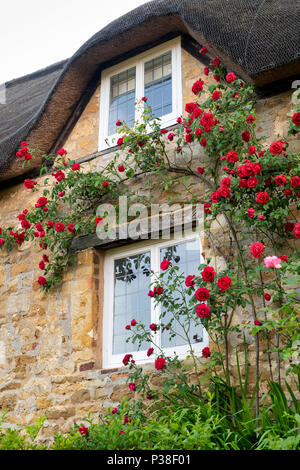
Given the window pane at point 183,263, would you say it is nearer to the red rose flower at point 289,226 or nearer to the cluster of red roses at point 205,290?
the cluster of red roses at point 205,290

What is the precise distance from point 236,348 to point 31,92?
5834 mm

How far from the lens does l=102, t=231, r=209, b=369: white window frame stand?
3.88m

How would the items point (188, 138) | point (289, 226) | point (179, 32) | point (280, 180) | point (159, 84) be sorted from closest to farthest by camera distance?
point (280, 180), point (289, 226), point (188, 138), point (179, 32), point (159, 84)

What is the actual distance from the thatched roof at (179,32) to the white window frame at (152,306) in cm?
153

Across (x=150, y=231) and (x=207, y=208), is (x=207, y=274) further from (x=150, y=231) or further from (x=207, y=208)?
(x=150, y=231)

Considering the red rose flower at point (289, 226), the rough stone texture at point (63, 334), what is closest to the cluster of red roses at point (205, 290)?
the rough stone texture at point (63, 334)

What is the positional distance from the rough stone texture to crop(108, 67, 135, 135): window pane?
0.23 metres

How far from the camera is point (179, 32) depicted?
4.84 meters

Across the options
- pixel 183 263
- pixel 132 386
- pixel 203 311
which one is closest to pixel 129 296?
pixel 183 263

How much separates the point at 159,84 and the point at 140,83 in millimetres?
227

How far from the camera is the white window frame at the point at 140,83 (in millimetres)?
4660

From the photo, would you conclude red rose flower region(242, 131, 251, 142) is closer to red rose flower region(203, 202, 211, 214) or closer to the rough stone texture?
the rough stone texture

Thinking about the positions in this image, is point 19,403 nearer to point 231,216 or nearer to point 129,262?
point 129,262
